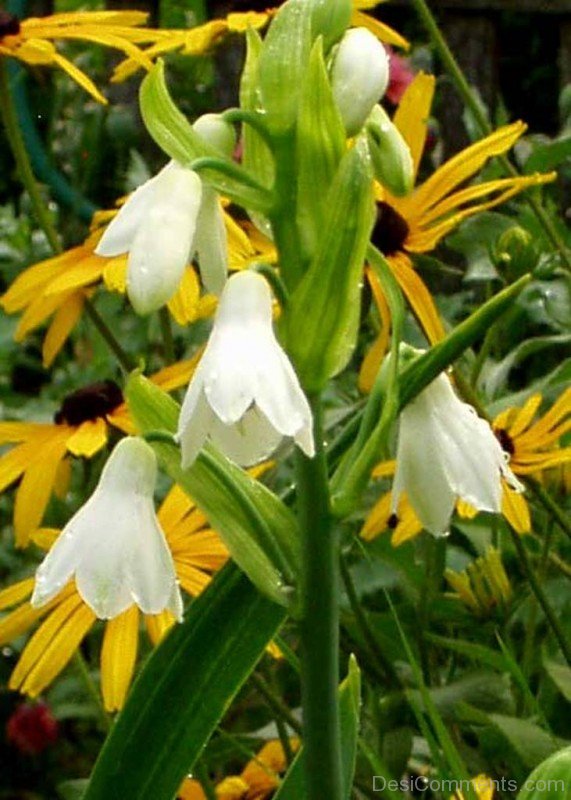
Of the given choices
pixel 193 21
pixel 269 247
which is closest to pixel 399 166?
pixel 269 247

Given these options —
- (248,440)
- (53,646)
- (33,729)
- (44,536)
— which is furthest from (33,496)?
(33,729)

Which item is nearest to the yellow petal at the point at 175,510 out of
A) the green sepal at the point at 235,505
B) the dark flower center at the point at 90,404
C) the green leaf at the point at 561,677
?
the dark flower center at the point at 90,404

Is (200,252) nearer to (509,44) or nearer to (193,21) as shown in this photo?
(193,21)

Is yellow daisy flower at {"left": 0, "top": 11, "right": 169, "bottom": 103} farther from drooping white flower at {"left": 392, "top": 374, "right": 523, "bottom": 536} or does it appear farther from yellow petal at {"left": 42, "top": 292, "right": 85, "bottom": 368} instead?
drooping white flower at {"left": 392, "top": 374, "right": 523, "bottom": 536}

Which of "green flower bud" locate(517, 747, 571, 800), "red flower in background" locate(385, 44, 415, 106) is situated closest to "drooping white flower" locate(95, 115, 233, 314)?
"green flower bud" locate(517, 747, 571, 800)

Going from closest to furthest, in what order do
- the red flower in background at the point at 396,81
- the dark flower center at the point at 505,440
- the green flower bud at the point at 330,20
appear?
the green flower bud at the point at 330,20 → the dark flower center at the point at 505,440 → the red flower in background at the point at 396,81

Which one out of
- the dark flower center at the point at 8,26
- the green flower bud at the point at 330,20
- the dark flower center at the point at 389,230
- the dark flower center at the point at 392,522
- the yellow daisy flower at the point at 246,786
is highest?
the green flower bud at the point at 330,20

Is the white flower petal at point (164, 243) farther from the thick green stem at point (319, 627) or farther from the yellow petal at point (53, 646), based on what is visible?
the yellow petal at point (53, 646)
